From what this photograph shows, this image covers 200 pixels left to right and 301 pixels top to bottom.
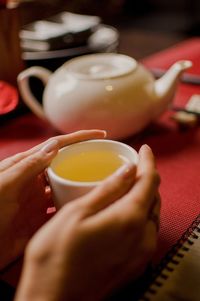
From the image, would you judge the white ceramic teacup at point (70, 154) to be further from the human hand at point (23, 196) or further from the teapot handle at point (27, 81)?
the teapot handle at point (27, 81)

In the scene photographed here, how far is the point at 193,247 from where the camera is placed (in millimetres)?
569

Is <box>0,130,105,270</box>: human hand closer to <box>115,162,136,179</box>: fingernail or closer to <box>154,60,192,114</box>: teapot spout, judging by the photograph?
<box>115,162,136,179</box>: fingernail

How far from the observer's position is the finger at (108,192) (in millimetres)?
480

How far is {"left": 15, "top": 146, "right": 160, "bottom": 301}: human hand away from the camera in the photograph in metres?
0.44

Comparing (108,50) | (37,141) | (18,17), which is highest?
(18,17)

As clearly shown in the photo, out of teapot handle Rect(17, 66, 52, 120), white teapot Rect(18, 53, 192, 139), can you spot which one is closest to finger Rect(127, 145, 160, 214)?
white teapot Rect(18, 53, 192, 139)

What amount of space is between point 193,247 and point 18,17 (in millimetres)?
743

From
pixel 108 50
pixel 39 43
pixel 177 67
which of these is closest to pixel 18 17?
pixel 39 43

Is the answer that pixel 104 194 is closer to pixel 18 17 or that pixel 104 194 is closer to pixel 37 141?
pixel 37 141

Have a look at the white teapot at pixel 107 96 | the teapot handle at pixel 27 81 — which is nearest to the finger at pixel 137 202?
the white teapot at pixel 107 96

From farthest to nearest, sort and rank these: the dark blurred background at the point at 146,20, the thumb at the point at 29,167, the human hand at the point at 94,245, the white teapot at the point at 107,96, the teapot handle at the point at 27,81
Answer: the dark blurred background at the point at 146,20, the teapot handle at the point at 27,81, the white teapot at the point at 107,96, the thumb at the point at 29,167, the human hand at the point at 94,245

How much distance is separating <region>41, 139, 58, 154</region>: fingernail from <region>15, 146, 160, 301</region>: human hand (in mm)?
133

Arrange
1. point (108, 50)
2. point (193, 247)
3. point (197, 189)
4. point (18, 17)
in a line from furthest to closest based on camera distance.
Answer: point (108, 50) → point (18, 17) → point (197, 189) → point (193, 247)

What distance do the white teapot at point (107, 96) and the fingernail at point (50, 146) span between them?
0.23 m
